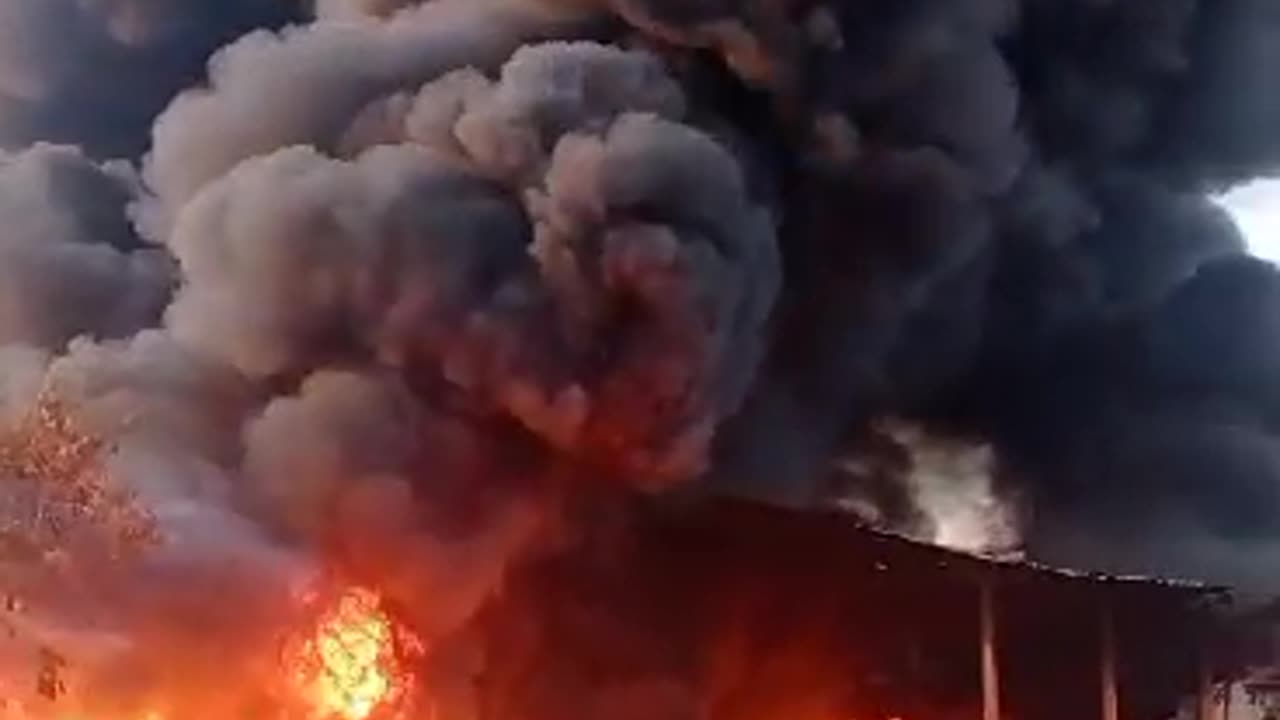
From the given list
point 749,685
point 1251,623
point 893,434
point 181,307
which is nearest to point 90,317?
point 181,307

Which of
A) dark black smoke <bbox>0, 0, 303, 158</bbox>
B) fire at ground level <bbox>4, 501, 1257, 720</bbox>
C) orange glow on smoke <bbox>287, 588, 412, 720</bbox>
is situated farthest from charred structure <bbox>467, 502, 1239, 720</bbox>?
dark black smoke <bbox>0, 0, 303, 158</bbox>

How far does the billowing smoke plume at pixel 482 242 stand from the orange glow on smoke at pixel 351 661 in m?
0.44

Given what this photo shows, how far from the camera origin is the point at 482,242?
26.9 metres

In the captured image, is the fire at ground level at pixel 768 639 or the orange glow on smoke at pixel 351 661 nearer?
the orange glow on smoke at pixel 351 661

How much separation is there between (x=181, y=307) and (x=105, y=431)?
4.32m

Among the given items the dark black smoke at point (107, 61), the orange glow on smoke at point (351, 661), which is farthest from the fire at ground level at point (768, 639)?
the dark black smoke at point (107, 61)

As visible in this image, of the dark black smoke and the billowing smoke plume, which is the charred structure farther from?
the dark black smoke

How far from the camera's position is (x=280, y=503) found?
25.8 m

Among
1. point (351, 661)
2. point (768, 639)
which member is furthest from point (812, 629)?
point (351, 661)

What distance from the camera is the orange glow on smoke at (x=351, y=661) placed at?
25703mm

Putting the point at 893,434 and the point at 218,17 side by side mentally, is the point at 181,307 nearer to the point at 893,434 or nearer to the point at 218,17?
the point at 218,17

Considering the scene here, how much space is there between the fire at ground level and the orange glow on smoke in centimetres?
2

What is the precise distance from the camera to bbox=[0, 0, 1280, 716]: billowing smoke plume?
1032 inches

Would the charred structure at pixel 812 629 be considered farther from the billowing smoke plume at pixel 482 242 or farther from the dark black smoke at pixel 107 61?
the dark black smoke at pixel 107 61
